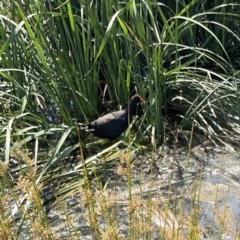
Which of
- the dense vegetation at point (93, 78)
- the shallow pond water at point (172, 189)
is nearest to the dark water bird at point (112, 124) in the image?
the dense vegetation at point (93, 78)

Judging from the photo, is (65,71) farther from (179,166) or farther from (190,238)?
(190,238)

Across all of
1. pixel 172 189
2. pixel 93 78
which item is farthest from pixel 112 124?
pixel 172 189

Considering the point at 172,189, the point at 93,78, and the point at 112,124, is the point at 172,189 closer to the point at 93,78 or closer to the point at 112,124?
the point at 112,124

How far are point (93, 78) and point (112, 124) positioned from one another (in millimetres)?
359

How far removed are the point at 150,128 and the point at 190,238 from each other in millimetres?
2016

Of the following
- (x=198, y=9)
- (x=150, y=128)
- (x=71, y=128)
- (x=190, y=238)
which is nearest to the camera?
(x=190, y=238)

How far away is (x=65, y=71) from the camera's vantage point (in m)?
4.15

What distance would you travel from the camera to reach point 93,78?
13.6 feet

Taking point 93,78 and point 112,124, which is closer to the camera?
point 112,124

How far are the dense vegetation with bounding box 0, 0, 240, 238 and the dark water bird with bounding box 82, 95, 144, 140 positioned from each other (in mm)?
73

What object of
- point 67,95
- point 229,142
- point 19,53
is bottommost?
point 229,142

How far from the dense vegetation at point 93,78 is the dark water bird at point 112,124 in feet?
0.24

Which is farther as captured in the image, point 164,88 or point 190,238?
point 164,88

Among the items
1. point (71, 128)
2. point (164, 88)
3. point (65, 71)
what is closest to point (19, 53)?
point (65, 71)
